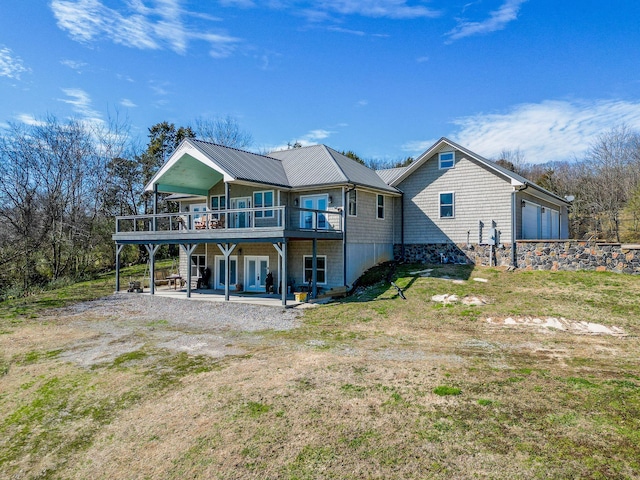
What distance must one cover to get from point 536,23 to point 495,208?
7.61 meters

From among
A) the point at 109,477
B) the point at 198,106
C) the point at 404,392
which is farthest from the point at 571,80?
the point at 198,106

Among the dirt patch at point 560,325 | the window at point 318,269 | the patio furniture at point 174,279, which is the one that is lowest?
the dirt patch at point 560,325

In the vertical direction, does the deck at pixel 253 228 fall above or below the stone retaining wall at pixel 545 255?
above

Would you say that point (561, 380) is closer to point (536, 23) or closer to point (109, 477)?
point (109, 477)

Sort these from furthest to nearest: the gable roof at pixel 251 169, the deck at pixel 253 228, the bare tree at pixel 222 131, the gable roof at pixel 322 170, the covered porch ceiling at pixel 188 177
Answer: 1. the bare tree at pixel 222 131
2. the covered porch ceiling at pixel 188 177
3. the gable roof at pixel 322 170
4. the gable roof at pixel 251 169
5. the deck at pixel 253 228

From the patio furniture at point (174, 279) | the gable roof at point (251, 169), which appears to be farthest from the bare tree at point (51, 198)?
the gable roof at point (251, 169)

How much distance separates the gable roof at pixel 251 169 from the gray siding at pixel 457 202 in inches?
58.9

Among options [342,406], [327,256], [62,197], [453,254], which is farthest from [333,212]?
[62,197]

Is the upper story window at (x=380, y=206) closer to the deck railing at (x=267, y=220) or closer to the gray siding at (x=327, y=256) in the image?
the deck railing at (x=267, y=220)

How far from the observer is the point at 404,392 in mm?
6406

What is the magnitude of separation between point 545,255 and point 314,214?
10.1m

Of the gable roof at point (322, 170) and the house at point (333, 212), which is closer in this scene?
the house at point (333, 212)

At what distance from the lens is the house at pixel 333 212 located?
56.6ft

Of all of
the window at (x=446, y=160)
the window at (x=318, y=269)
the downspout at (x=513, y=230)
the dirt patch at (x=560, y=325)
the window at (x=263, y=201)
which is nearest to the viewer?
the dirt patch at (x=560, y=325)
